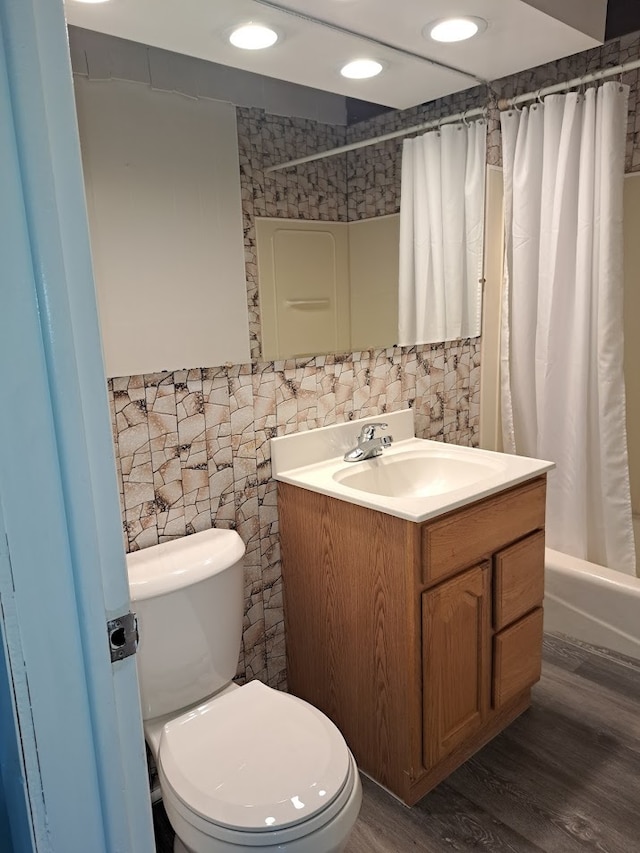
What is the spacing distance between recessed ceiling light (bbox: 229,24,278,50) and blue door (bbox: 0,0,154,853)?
4.03 ft

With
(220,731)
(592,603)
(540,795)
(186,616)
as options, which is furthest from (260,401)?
(592,603)

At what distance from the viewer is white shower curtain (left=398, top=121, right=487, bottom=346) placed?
2281mm

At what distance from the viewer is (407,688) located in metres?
1.67

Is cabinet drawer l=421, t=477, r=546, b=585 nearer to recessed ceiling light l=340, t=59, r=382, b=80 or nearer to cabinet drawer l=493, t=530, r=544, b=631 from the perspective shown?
cabinet drawer l=493, t=530, r=544, b=631

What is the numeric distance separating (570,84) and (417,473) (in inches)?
55.8

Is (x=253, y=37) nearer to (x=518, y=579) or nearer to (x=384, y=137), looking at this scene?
(x=384, y=137)

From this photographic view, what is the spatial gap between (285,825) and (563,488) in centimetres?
176

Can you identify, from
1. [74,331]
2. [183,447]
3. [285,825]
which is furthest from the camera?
[183,447]

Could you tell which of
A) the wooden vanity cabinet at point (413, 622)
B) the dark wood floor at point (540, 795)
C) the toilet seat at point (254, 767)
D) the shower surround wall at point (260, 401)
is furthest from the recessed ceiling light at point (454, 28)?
the dark wood floor at point (540, 795)

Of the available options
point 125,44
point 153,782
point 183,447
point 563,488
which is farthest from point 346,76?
point 153,782

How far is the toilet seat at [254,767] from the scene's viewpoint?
48.4 inches

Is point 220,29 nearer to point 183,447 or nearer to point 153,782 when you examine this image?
point 183,447

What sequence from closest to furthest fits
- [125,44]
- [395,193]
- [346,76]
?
1. [125,44]
2. [346,76]
3. [395,193]


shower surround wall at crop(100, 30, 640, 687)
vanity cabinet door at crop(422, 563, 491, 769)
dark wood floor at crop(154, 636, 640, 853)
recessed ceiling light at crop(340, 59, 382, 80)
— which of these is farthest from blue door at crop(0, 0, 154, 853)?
recessed ceiling light at crop(340, 59, 382, 80)
